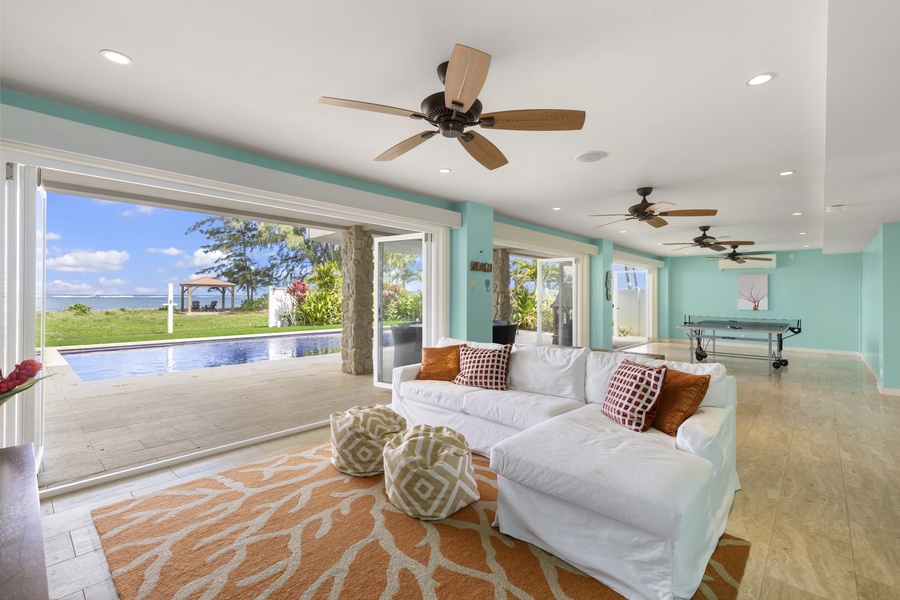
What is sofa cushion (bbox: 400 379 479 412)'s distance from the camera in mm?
3324

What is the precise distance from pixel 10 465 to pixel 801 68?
149 inches

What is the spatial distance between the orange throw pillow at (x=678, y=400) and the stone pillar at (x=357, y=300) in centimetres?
480

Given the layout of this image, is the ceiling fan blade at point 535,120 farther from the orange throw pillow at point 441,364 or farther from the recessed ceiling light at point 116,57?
the orange throw pillow at point 441,364

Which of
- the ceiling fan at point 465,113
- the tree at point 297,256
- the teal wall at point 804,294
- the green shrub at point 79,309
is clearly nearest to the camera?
the ceiling fan at point 465,113

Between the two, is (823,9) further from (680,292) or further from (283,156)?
(680,292)

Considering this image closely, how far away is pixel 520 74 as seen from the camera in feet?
7.54

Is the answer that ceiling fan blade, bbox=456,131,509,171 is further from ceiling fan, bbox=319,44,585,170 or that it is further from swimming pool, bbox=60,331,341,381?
swimming pool, bbox=60,331,341,381

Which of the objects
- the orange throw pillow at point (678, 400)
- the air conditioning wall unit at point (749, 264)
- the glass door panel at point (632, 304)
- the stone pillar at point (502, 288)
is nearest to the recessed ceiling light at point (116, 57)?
the orange throw pillow at point (678, 400)

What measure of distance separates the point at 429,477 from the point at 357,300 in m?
4.51

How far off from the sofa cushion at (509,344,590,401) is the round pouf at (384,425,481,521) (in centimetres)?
104

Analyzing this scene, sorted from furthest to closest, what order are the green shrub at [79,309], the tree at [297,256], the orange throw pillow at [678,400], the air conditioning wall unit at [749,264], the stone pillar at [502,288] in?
1. the tree at [297,256]
2. the green shrub at [79,309]
3. the air conditioning wall unit at [749,264]
4. the stone pillar at [502,288]
5. the orange throw pillow at [678,400]

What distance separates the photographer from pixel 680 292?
37.7 ft

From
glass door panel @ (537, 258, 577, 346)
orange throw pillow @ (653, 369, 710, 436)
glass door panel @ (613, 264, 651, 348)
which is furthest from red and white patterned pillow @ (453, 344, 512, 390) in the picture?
glass door panel @ (613, 264, 651, 348)

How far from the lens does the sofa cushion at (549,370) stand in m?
3.14
